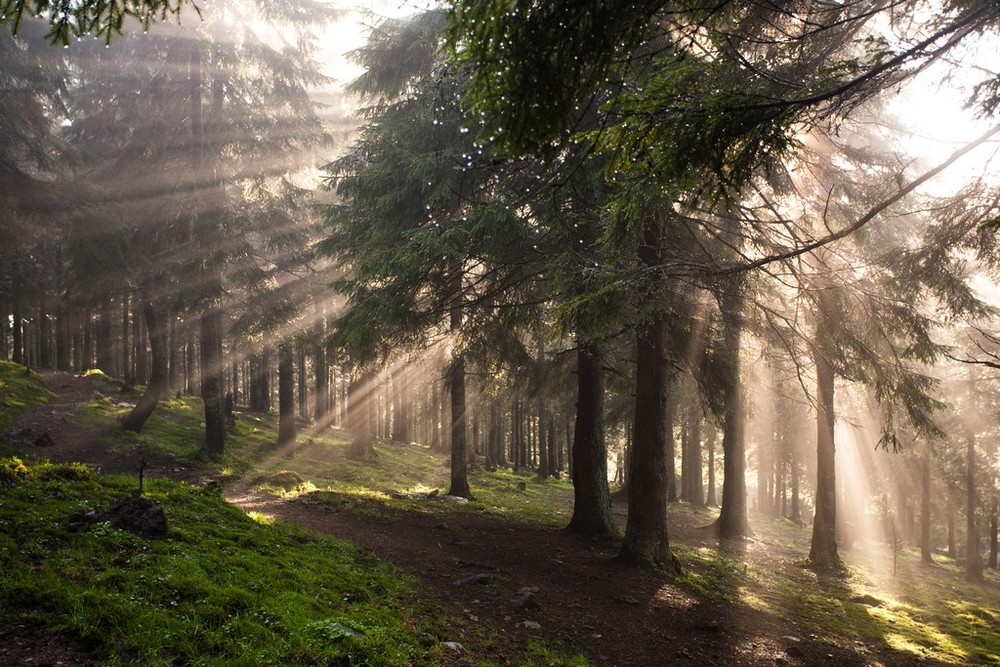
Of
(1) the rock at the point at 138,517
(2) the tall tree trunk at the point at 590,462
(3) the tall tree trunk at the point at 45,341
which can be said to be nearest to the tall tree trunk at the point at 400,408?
(2) the tall tree trunk at the point at 590,462

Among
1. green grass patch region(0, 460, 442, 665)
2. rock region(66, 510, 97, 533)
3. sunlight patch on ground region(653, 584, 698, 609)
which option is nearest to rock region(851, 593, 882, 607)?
sunlight patch on ground region(653, 584, 698, 609)

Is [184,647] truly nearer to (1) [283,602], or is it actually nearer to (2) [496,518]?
(1) [283,602]

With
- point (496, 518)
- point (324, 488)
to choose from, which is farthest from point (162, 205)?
point (496, 518)

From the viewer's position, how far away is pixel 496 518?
14.7m

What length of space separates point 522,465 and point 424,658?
32861mm

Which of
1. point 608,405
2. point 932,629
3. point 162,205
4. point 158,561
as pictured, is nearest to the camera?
point 158,561

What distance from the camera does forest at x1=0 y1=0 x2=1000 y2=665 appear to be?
4555 millimetres

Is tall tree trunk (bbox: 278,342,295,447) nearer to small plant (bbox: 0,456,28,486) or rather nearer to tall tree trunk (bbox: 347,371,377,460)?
tall tree trunk (bbox: 347,371,377,460)

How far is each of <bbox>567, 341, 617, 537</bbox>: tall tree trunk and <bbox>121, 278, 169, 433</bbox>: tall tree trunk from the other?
14144mm

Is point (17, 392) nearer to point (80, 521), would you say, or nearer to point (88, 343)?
point (88, 343)

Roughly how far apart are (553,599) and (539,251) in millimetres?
5670

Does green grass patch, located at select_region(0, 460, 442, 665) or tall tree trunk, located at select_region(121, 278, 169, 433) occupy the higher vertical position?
tall tree trunk, located at select_region(121, 278, 169, 433)

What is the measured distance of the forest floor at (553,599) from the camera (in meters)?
6.95

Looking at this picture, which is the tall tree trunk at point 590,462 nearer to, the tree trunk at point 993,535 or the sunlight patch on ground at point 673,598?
the sunlight patch on ground at point 673,598
